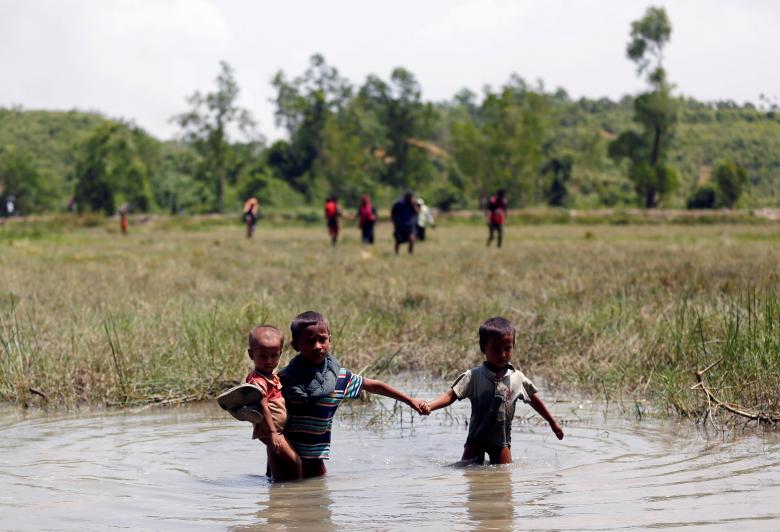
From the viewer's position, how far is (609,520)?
5340mm

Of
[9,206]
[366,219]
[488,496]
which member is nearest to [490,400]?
[488,496]

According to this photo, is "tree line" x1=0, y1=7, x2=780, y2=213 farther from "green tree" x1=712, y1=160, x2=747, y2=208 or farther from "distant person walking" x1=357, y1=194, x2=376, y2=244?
"distant person walking" x1=357, y1=194, x2=376, y2=244

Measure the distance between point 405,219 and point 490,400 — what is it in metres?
20.0

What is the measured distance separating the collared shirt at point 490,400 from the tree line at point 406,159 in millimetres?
62393

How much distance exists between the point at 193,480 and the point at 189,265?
15661 millimetres

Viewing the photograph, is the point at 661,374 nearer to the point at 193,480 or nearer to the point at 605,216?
the point at 193,480

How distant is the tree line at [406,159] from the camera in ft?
240

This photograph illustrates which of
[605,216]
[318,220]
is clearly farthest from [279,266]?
[318,220]

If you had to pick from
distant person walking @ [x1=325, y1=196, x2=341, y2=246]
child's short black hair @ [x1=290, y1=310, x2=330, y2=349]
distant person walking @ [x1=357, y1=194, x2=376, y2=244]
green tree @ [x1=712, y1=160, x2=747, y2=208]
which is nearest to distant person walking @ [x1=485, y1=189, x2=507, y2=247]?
distant person walking @ [x1=357, y1=194, x2=376, y2=244]

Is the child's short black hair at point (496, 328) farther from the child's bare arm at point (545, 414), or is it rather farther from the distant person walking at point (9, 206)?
the distant person walking at point (9, 206)

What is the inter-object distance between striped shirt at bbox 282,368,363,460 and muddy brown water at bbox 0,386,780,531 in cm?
19

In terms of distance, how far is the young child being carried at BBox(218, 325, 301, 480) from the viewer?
6457 mm

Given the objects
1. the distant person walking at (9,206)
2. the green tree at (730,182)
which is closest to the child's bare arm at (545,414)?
the distant person walking at (9,206)

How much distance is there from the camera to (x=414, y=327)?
12.0m
